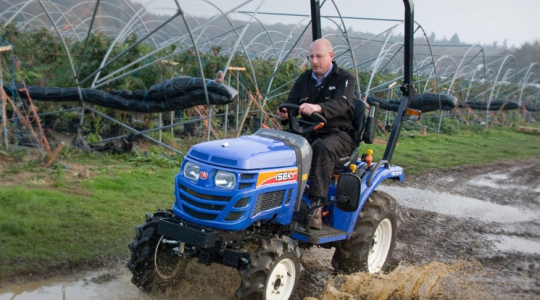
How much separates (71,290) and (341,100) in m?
2.71

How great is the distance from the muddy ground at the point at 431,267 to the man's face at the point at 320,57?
185 cm

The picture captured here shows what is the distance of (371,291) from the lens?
4695 mm

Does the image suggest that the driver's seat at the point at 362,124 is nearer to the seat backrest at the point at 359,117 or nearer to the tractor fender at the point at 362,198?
the seat backrest at the point at 359,117

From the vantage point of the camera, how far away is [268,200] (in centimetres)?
435

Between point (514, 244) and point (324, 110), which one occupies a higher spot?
point (324, 110)

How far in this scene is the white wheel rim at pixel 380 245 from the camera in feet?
18.4

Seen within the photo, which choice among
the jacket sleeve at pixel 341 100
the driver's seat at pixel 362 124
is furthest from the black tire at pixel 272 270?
the driver's seat at pixel 362 124

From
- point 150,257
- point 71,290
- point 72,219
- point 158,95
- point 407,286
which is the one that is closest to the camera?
point 150,257

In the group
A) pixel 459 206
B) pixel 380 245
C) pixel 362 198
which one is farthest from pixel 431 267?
pixel 459 206

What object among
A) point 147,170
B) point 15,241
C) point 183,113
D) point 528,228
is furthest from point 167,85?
point 528,228

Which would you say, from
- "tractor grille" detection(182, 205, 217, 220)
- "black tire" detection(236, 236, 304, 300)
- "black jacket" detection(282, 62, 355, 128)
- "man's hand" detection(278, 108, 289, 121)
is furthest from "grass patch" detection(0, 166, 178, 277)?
"black jacket" detection(282, 62, 355, 128)

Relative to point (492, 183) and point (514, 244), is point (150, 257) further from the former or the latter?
point (492, 183)

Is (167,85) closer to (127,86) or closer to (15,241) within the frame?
(127,86)

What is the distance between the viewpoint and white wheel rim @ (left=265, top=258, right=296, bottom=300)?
4211mm
